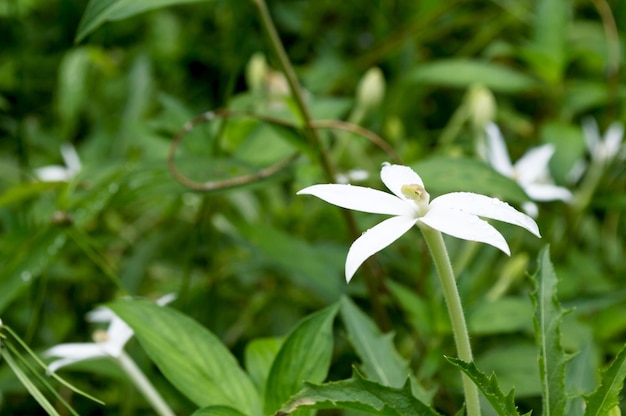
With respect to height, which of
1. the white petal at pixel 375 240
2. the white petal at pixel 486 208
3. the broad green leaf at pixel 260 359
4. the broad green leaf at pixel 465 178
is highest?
the white petal at pixel 375 240

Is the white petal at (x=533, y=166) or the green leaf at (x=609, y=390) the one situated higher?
the green leaf at (x=609, y=390)

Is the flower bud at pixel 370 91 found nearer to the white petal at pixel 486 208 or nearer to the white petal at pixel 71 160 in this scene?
the white petal at pixel 71 160

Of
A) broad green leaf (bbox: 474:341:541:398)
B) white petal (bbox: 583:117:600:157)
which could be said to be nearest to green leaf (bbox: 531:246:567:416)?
broad green leaf (bbox: 474:341:541:398)

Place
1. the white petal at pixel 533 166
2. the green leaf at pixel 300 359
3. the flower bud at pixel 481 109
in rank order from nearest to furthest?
the green leaf at pixel 300 359
the white petal at pixel 533 166
the flower bud at pixel 481 109

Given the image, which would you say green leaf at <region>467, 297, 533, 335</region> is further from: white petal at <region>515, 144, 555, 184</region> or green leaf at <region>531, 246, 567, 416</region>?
green leaf at <region>531, 246, 567, 416</region>

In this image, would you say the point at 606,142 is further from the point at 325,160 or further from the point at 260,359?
the point at 260,359

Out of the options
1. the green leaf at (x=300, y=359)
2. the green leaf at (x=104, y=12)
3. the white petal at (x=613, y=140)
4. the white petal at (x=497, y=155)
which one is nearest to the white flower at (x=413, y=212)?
the green leaf at (x=300, y=359)

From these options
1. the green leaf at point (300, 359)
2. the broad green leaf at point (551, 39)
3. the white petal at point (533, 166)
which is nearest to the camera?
the green leaf at point (300, 359)

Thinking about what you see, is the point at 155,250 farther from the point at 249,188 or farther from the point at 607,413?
the point at 607,413
